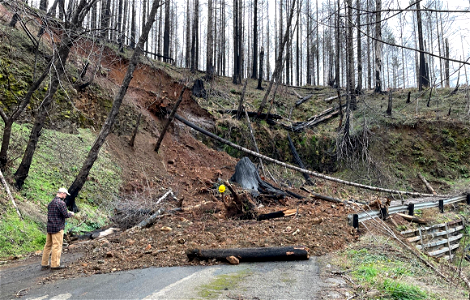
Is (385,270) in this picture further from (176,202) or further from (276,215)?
(176,202)

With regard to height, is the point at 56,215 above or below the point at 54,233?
above

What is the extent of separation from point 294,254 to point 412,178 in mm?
14917

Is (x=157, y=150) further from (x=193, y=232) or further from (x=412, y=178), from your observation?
(x=412, y=178)

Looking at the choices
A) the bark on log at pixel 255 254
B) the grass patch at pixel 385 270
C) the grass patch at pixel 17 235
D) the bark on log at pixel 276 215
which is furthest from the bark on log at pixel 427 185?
the grass patch at pixel 17 235

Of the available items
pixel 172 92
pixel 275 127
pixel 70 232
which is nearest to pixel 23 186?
pixel 70 232

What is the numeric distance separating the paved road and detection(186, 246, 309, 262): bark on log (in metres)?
0.18

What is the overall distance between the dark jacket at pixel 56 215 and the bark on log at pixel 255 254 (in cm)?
266

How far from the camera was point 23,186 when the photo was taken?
8.26 meters

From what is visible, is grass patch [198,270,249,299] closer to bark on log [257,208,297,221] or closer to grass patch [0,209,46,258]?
bark on log [257,208,297,221]

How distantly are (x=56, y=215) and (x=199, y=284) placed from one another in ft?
11.5

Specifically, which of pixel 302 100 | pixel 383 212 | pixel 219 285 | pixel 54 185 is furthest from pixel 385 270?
pixel 302 100

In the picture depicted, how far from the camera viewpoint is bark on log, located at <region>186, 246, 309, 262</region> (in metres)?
5.32

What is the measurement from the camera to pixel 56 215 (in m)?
5.87

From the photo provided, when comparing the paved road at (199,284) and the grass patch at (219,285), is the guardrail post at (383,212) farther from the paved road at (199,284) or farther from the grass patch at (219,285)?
the grass patch at (219,285)
